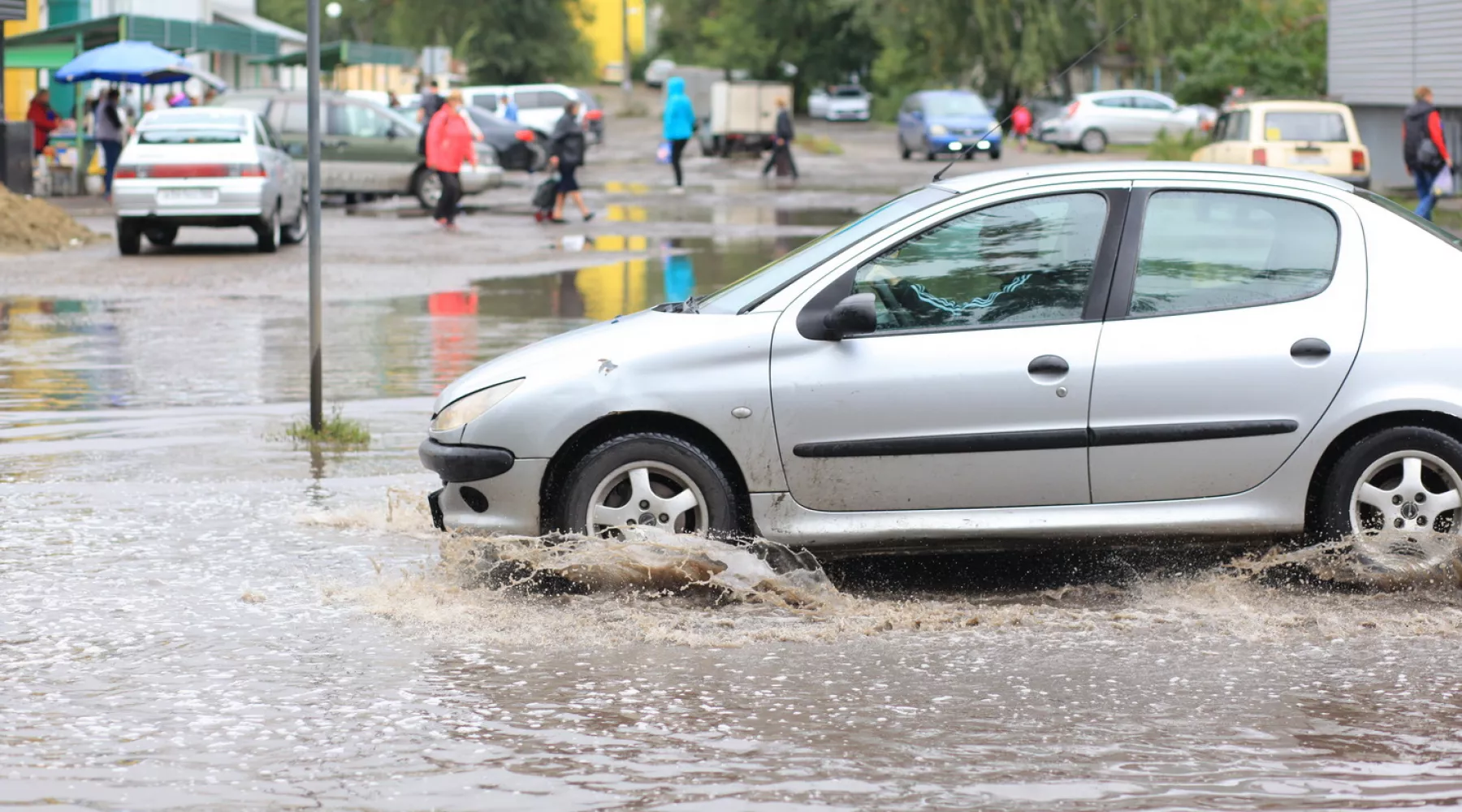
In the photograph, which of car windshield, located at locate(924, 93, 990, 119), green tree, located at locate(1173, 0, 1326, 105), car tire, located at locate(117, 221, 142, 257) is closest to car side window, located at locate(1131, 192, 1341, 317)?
car tire, located at locate(117, 221, 142, 257)

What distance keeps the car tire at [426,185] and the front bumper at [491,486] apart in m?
25.0

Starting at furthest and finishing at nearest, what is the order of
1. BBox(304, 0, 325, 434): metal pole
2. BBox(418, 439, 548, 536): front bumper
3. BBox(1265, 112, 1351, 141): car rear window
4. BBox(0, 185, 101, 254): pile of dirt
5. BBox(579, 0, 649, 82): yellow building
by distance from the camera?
BBox(579, 0, 649, 82): yellow building < BBox(1265, 112, 1351, 141): car rear window < BBox(0, 185, 101, 254): pile of dirt < BBox(304, 0, 325, 434): metal pole < BBox(418, 439, 548, 536): front bumper

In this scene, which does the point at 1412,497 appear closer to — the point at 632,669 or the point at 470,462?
the point at 632,669

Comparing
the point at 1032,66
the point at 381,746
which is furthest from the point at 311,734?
the point at 1032,66

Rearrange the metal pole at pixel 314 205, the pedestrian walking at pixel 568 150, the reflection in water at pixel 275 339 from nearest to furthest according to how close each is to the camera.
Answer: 1. the metal pole at pixel 314 205
2. the reflection in water at pixel 275 339
3. the pedestrian walking at pixel 568 150

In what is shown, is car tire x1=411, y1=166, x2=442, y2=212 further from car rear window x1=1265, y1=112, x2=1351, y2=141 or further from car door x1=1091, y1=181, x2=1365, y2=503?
car door x1=1091, y1=181, x2=1365, y2=503

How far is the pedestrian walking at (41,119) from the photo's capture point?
3259 centimetres

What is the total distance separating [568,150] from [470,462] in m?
21.9

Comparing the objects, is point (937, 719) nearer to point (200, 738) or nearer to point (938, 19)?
point (200, 738)

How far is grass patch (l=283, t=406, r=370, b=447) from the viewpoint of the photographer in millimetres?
10289

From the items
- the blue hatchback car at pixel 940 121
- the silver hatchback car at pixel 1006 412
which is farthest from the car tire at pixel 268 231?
the blue hatchback car at pixel 940 121

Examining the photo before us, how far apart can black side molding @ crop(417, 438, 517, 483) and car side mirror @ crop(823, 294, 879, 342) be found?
3.82 feet

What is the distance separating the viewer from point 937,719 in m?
5.45

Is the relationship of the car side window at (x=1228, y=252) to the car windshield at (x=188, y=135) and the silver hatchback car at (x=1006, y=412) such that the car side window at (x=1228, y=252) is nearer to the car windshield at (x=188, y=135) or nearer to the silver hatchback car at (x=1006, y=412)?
the silver hatchback car at (x=1006, y=412)
